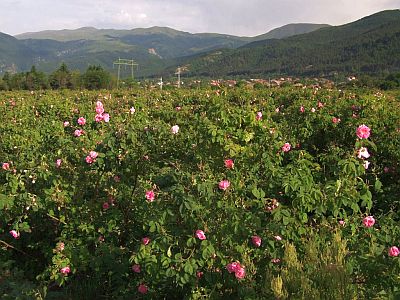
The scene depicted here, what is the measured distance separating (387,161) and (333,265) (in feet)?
11.9

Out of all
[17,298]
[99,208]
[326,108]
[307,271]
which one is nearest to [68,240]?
[99,208]

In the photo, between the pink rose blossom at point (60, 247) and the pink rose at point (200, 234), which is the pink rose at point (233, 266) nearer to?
the pink rose at point (200, 234)

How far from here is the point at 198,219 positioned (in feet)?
9.32

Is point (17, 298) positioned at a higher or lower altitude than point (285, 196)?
lower

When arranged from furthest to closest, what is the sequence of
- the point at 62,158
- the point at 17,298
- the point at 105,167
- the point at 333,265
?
1. the point at 62,158
2. the point at 105,167
3. the point at 17,298
4. the point at 333,265

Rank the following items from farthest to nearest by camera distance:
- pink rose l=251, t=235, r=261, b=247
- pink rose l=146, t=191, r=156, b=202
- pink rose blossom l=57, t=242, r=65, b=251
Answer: pink rose blossom l=57, t=242, r=65, b=251, pink rose l=146, t=191, r=156, b=202, pink rose l=251, t=235, r=261, b=247

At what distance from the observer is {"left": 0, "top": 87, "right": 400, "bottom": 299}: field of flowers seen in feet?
9.07

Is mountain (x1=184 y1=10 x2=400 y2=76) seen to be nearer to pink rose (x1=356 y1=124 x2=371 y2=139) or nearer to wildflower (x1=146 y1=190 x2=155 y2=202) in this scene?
pink rose (x1=356 y1=124 x2=371 y2=139)

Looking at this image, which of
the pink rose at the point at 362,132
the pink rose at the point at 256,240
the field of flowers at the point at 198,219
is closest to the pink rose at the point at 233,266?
the field of flowers at the point at 198,219

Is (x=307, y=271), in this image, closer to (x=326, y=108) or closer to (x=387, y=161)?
(x=387, y=161)

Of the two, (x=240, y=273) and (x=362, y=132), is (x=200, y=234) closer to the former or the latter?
(x=240, y=273)

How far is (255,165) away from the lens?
11.1ft

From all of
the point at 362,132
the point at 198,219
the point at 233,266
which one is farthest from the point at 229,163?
the point at 362,132

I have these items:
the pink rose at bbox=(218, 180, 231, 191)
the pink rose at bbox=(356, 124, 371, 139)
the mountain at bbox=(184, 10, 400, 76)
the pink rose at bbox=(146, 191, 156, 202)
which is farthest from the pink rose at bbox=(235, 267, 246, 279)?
the mountain at bbox=(184, 10, 400, 76)
